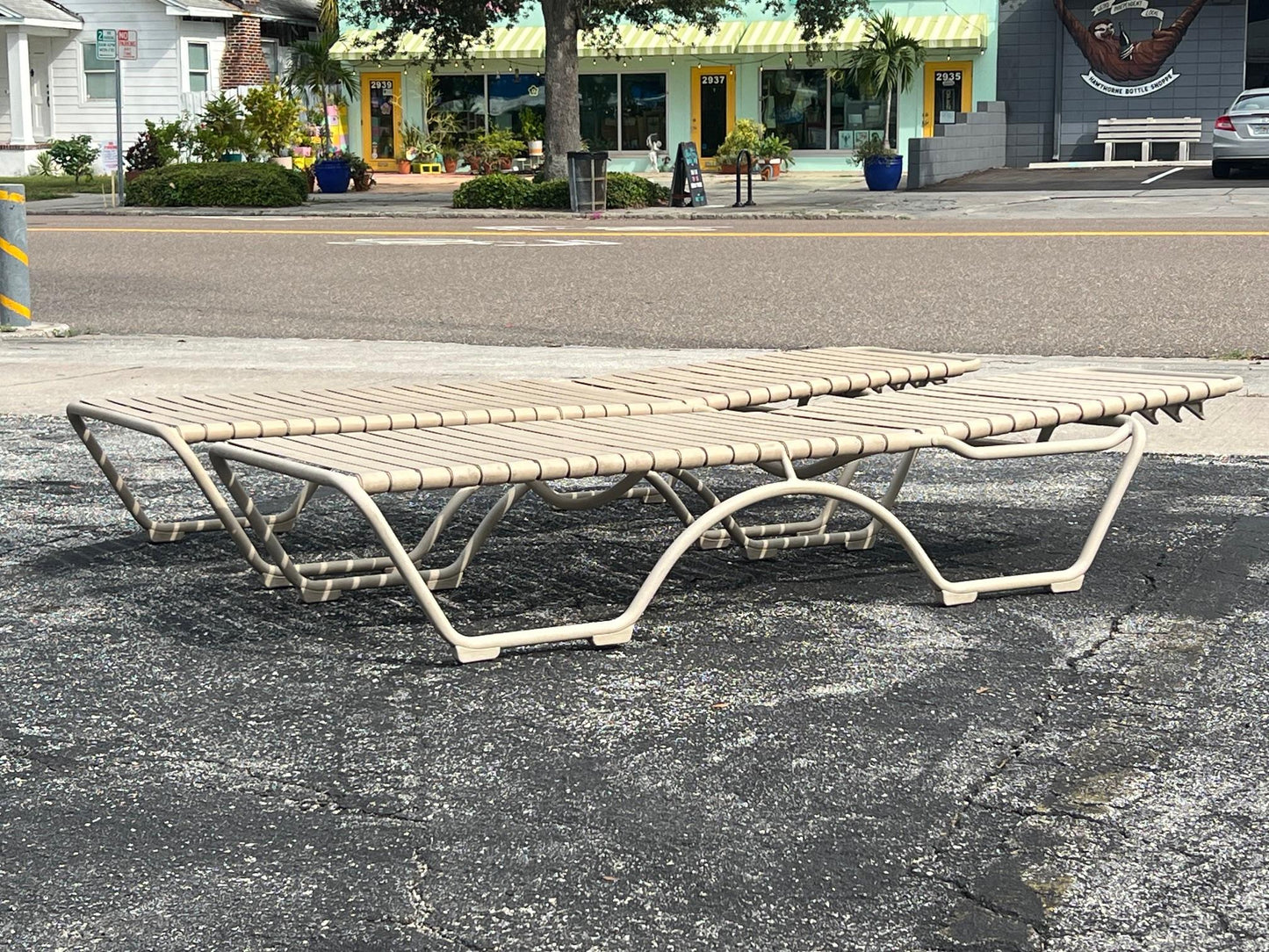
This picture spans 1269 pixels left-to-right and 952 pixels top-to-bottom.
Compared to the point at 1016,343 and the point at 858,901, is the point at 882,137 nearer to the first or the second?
the point at 1016,343

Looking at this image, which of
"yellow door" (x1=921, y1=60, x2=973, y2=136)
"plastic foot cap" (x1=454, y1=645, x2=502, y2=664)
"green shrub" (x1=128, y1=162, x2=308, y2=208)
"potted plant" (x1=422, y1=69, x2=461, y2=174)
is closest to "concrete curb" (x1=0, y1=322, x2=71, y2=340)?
"plastic foot cap" (x1=454, y1=645, x2=502, y2=664)

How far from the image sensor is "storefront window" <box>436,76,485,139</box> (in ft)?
133

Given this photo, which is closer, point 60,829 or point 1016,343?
point 60,829

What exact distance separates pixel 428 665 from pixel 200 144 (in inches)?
1175

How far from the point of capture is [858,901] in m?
2.71

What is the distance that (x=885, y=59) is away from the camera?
34.6 m

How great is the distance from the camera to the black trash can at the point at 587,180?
25.7 m

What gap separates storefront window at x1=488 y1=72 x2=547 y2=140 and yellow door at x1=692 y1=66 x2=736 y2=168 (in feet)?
11.6

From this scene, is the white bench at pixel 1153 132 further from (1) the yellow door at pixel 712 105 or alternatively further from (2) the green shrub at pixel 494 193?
(2) the green shrub at pixel 494 193

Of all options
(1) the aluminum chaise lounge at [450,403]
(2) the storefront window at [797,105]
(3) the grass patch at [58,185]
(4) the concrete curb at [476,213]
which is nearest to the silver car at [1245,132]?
(4) the concrete curb at [476,213]

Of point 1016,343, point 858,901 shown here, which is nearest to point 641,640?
point 858,901

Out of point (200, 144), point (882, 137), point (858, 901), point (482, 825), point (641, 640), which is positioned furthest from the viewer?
point (882, 137)

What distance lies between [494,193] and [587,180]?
6.23 ft

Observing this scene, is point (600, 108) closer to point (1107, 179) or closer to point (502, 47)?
point (502, 47)
